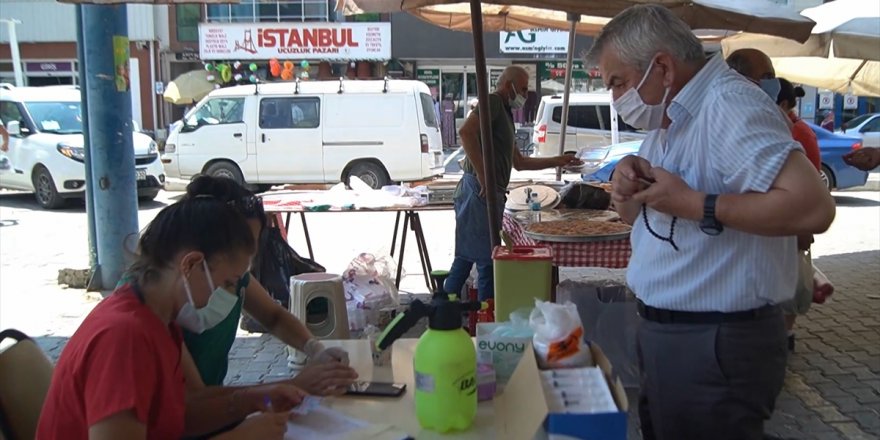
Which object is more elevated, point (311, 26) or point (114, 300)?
point (311, 26)

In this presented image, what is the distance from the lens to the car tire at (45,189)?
38.1ft

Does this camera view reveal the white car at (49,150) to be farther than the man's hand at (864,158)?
Yes

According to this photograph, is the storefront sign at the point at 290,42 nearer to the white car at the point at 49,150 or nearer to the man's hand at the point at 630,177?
the white car at the point at 49,150

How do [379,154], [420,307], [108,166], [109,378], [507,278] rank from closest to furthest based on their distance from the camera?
[109,378] < [420,307] < [507,278] < [108,166] < [379,154]

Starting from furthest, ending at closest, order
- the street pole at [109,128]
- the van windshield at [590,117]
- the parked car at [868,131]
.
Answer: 1. the parked car at [868,131]
2. the van windshield at [590,117]
3. the street pole at [109,128]

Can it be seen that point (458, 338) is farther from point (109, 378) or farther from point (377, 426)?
point (109, 378)

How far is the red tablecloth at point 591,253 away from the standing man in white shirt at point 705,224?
1652 mm

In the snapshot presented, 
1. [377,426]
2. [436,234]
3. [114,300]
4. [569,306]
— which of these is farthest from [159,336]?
[436,234]

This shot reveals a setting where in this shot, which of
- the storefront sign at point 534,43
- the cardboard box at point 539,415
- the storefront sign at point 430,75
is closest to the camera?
the cardboard box at point 539,415

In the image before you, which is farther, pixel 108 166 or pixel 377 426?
pixel 108 166

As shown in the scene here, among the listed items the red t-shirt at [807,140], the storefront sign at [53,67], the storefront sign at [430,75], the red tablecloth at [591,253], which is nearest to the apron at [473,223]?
the red tablecloth at [591,253]

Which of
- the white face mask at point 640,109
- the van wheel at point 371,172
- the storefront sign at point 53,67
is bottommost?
the van wheel at point 371,172

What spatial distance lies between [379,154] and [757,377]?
11.2m

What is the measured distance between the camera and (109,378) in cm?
149
